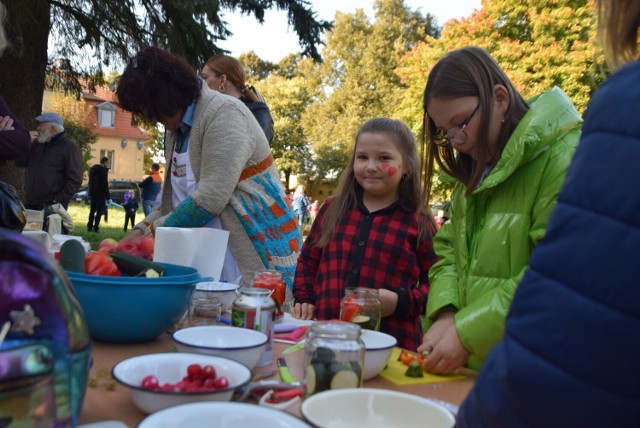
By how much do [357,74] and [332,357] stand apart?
30808 millimetres

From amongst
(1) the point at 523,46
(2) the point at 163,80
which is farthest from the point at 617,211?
(1) the point at 523,46

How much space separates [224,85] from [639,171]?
346 centimetres

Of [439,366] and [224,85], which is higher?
[224,85]

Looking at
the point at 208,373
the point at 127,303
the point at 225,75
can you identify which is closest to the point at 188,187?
the point at 225,75

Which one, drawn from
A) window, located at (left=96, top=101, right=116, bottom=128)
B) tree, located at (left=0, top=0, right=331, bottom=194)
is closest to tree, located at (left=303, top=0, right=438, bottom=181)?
window, located at (left=96, top=101, right=116, bottom=128)

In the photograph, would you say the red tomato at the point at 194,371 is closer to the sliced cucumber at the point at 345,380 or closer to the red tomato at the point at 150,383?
the red tomato at the point at 150,383

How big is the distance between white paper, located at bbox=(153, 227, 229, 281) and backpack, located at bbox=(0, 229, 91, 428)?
1.09 metres

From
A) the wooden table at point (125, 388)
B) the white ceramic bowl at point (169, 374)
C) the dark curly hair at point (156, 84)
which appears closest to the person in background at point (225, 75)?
the dark curly hair at point (156, 84)

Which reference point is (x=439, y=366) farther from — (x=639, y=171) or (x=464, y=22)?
(x=464, y=22)

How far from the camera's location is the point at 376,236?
270 centimetres

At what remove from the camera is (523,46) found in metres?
17.5

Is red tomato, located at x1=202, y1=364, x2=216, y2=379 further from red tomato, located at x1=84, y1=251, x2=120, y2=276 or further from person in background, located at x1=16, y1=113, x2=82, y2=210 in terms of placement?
person in background, located at x1=16, y1=113, x2=82, y2=210

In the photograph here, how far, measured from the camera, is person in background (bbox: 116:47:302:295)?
2705 mm

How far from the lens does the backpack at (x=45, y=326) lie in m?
0.87
